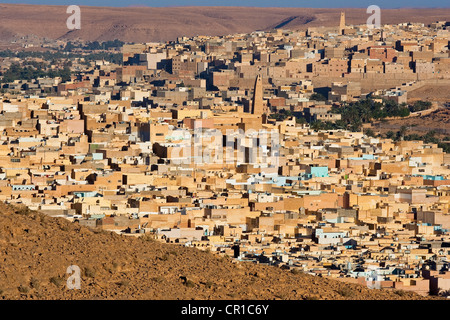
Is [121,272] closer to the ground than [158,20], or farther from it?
farther from it

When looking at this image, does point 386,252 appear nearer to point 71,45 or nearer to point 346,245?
point 346,245

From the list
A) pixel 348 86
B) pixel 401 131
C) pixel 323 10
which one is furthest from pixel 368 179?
pixel 323 10

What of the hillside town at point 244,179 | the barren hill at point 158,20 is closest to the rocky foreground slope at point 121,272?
the hillside town at point 244,179

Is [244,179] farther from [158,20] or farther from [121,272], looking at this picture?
[158,20]

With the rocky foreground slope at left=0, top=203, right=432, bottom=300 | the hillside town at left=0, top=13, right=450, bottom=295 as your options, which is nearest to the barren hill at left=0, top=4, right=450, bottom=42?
the hillside town at left=0, top=13, right=450, bottom=295

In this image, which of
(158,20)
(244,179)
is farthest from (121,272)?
(158,20)

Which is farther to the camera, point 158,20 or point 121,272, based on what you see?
point 158,20
